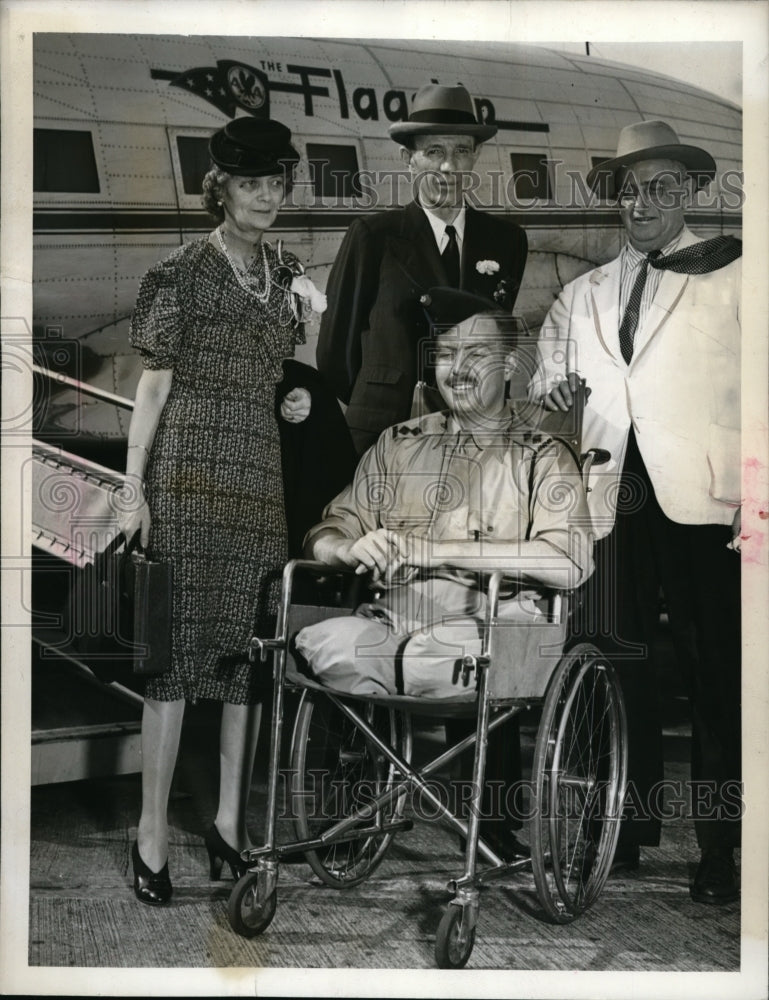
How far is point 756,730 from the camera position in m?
4.05

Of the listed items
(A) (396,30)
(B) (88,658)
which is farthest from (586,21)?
(B) (88,658)

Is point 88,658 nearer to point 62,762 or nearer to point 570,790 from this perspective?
point 62,762

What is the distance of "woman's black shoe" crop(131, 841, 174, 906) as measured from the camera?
3967 mm

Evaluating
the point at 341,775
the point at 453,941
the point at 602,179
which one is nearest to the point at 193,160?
the point at 602,179

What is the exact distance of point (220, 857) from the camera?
403 centimetres

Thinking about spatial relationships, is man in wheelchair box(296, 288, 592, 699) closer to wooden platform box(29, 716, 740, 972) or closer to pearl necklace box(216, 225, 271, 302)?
pearl necklace box(216, 225, 271, 302)

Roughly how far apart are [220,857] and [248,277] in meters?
2.00

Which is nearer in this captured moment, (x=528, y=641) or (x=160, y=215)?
(x=528, y=641)

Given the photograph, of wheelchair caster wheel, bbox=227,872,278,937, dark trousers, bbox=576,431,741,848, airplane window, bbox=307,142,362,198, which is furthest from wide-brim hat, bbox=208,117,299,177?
wheelchair caster wheel, bbox=227,872,278,937

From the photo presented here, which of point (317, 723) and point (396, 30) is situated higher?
point (396, 30)

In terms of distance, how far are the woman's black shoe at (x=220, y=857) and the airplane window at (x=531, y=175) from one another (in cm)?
244

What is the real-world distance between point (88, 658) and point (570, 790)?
5.66 ft

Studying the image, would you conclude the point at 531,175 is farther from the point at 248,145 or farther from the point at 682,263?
the point at 248,145

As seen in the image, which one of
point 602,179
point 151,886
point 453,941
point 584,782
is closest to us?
point 453,941
